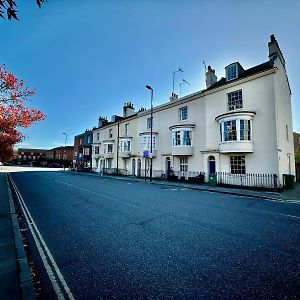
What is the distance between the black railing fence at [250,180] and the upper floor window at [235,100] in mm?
6776

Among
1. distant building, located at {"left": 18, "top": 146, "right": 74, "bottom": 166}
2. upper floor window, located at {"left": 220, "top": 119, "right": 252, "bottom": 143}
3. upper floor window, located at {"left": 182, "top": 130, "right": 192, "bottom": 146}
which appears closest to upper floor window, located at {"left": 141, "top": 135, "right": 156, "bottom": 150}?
upper floor window, located at {"left": 182, "top": 130, "right": 192, "bottom": 146}

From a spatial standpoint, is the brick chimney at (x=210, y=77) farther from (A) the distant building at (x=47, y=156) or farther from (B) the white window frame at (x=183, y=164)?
(A) the distant building at (x=47, y=156)

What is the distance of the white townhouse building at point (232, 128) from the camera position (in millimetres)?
17878

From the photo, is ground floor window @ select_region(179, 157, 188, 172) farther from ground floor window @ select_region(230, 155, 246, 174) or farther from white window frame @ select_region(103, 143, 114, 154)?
white window frame @ select_region(103, 143, 114, 154)

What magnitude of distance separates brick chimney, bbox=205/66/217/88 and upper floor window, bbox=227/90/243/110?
4.56 m

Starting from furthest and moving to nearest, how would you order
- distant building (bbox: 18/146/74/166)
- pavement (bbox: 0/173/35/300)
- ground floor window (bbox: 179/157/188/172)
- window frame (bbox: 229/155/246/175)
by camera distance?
distant building (bbox: 18/146/74/166) → ground floor window (bbox: 179/157/188/172) → window frame (bbox: 229/155/246/175) → pavement (bbox: 0/173/35/300)

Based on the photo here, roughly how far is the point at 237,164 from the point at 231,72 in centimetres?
1001

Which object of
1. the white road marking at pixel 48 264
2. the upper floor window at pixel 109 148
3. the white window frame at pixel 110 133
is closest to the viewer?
the white road marking at pixel 48 264

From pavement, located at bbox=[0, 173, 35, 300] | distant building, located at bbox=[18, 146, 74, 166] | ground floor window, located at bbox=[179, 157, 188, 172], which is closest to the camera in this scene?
pavement, located at bbox=[0, 173, 35, 300]

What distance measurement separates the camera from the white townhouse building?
17878mm

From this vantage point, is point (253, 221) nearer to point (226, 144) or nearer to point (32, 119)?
point (32, 119)

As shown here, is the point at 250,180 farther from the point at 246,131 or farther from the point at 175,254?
the point at 175,254

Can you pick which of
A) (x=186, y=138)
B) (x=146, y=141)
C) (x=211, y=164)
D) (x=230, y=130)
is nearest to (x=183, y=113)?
(x=186, y=138)

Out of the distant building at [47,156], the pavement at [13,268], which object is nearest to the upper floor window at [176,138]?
the pavement at [13,268]
